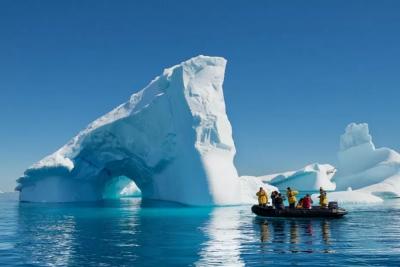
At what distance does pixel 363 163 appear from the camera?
64.0 meters

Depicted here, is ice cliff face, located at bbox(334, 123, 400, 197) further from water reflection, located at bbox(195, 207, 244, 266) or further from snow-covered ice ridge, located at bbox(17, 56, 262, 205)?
water reflection, located at bbox(195, 207, 244, 266)

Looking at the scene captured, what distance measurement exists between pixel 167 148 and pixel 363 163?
35.7m

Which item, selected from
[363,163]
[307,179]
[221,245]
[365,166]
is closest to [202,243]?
[221,245]

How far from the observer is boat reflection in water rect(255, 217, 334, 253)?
14.0 meters

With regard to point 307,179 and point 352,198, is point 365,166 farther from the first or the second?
point 352,198

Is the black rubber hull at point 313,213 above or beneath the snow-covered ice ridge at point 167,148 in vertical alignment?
beneath

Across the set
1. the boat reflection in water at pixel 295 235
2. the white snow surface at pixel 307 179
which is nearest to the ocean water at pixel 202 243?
the boat reflection in water at pixel 295 235

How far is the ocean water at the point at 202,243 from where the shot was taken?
12039 millimetres

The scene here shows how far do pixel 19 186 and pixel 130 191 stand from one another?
29907 millimetres

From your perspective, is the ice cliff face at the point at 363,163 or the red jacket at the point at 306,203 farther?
the ice cliff face at the point at 363,163

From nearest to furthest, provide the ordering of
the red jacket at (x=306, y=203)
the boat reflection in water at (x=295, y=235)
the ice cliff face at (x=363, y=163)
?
the boat reflection in water at (x=295, y=235) → the red jacket at (x=306, y=203) → the ice cliff face at (x=363, y=163)

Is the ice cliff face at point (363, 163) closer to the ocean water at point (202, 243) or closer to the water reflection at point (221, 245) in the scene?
the ocean water at point (202, 243)

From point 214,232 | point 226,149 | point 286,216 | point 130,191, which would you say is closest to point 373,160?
point 226,149

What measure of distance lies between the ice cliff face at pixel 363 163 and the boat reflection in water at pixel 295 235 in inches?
1348
